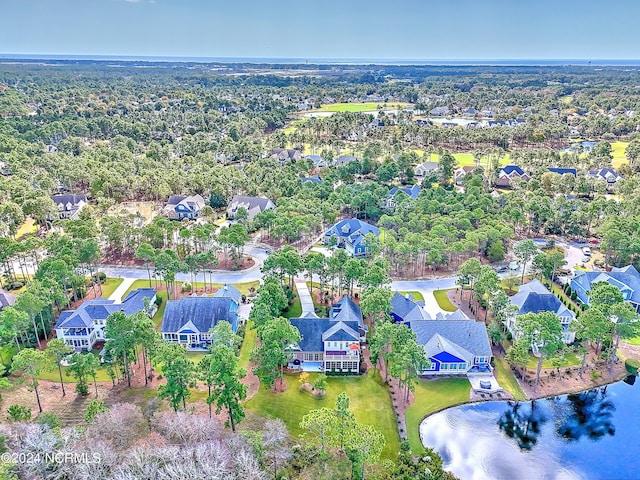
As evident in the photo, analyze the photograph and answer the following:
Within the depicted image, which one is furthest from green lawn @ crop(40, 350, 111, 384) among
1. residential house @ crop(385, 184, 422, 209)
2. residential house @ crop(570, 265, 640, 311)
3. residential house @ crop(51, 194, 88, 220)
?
residential house @ crop(385, 184, 422, 209)

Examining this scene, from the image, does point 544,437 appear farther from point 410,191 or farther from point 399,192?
point 410,191

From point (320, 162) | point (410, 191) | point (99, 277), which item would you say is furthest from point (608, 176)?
point (99, 277)

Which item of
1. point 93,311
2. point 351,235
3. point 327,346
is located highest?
point 93,311

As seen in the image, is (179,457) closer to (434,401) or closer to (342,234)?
(434,401)

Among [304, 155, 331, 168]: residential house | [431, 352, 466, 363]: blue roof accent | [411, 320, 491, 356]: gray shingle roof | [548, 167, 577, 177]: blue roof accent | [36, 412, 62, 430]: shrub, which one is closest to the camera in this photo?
[36, 412, 62, 430]: shrub

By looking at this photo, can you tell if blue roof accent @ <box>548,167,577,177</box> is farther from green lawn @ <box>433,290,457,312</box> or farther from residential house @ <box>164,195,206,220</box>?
residential house @ <box>164,195,206,220</box>

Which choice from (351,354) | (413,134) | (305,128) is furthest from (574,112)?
(351,354)
